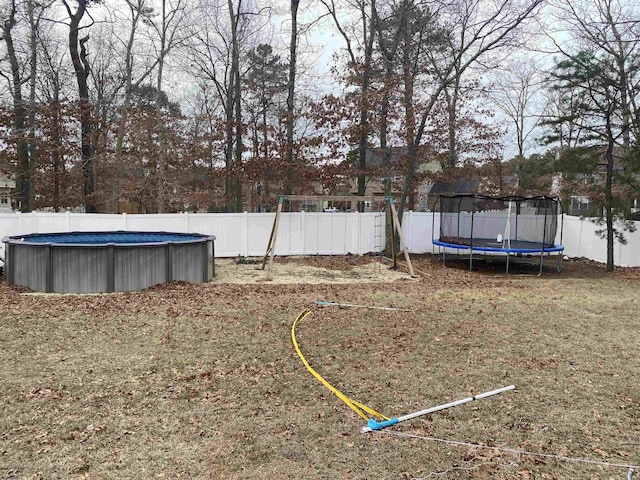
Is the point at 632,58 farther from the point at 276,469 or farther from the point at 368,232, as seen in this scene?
the point at 276,469

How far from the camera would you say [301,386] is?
154 inches

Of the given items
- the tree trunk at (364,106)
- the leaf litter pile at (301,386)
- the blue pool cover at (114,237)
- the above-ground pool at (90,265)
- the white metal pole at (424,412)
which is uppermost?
the tree trunk at (364,106)

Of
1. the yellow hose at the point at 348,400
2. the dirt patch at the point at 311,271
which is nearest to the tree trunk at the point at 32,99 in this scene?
the dirt patch at the point at 311,271

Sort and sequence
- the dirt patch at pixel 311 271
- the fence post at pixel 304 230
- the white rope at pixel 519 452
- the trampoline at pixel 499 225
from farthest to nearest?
the fence post at pixel 304 230 → the trampoline at pixel 499 225 → the dirt patch at pixel 311 271 → the white rope at pixel 519 452

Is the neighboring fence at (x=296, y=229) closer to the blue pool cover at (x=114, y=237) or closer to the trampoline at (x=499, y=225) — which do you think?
the trampoline at (x=499, y=225)

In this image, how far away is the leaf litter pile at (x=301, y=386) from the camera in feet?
8.99

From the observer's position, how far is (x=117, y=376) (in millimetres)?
4070

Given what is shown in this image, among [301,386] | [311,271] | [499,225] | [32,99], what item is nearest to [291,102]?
[311,271]

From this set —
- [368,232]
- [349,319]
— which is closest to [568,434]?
[349,319]

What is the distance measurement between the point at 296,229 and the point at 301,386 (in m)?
10.5

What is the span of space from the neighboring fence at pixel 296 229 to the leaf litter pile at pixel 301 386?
5918mm

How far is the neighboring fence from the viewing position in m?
12.9

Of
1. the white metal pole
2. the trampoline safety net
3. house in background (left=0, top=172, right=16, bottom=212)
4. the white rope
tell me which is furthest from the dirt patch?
house in background (left=0, top=172, right=16, bottom=212)

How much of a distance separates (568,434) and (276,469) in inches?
80.1
